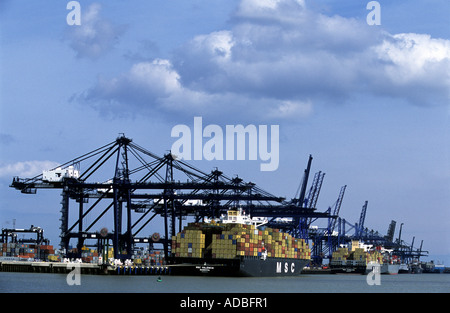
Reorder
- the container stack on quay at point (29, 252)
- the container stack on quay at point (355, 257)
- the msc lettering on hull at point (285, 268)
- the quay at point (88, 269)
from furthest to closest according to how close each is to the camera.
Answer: the container stack on quay at point (355, 257) → the container stack on quay at point (29, 252) → the msc lettering on hull at point (285, 268) → the quay at point (88, 269)

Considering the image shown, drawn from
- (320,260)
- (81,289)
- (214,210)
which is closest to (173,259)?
(81,289)

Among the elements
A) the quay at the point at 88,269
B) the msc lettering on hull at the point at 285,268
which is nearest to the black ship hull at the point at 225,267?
the quay at the point at 88,269

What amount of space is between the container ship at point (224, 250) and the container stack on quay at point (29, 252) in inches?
1843

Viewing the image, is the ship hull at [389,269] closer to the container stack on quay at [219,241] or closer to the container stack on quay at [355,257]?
the container stack on quay at [355,257]

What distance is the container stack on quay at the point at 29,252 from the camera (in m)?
118

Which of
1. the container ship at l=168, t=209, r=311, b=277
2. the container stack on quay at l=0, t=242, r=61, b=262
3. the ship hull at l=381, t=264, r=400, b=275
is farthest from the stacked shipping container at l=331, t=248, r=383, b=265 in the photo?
the container ship at l=168, t=209, r=311, b=277

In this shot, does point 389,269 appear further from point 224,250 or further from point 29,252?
point 224,250

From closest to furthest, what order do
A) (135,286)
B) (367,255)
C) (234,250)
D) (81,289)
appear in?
(81,289), (135,286), (234,250), (367,255)

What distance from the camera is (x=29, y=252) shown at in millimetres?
120438

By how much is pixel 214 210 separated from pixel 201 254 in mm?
34943

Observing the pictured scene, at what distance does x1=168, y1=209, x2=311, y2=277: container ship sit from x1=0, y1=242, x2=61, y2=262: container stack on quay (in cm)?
4682
